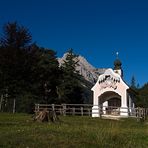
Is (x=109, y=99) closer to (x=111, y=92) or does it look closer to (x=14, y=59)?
(x=111, y=92)

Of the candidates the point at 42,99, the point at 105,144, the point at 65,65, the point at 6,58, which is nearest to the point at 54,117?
the point at 105,144

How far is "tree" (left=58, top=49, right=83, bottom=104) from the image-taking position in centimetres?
6022

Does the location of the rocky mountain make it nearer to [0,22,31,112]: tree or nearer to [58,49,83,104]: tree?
[58,49,83,104]: tree

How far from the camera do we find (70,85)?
61.2m

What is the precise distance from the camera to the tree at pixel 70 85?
60219 millimetres

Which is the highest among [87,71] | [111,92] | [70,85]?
[87,71]

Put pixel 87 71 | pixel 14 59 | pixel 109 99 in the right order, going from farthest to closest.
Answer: pixel 87 71 → pixel 109 99 → pixel 14 59

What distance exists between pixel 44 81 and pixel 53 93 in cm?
251

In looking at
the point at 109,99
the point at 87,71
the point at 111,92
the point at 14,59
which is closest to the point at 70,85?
the point at 109,99

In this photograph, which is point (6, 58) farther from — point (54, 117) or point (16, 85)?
point (54, 117)

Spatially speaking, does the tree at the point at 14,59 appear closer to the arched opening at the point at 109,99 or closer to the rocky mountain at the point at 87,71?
the arched opening at the point at 109,99

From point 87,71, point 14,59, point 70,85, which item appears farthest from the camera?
point 87,71

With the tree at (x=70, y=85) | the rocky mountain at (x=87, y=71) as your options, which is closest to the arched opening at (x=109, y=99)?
the tree at (x=70, y=85)

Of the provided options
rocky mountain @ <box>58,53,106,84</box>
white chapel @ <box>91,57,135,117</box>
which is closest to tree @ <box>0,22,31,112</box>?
white chapel @ <box>91,57,135,117</box>
